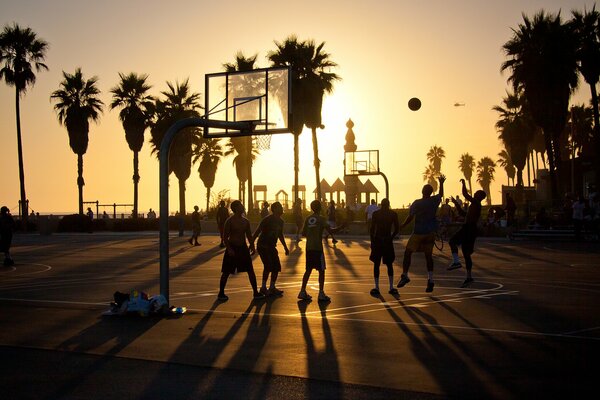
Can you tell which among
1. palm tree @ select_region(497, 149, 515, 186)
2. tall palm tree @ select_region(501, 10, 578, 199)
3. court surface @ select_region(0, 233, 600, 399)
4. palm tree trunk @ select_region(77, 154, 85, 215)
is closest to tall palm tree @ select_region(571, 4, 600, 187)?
tall palm tree @ select_region(501, 10, 578, 199)

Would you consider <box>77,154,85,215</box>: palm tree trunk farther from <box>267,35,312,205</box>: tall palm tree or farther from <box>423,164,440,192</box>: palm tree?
<box>423,164,440,192</box>: palm tree

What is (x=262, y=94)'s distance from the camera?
787 inches

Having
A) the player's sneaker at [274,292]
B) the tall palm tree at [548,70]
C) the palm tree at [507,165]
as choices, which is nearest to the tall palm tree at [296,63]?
the tall palm tree at [548,70]

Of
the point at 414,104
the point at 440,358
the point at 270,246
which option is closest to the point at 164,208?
the point at 270,246

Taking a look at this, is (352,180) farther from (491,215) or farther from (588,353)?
(588,353)

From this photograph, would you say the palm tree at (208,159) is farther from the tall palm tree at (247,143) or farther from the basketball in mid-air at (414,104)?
the basketball in mid-air at (414,104)

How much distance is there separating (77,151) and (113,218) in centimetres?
641

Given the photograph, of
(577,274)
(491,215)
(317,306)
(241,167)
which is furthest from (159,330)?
(241,167)

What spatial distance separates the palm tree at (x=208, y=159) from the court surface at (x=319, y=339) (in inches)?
2561

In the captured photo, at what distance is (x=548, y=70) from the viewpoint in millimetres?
48094

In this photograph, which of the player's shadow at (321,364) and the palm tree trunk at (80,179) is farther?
the palm tree trunk at (80,179)

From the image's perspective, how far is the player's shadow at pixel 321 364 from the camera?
7.80 m

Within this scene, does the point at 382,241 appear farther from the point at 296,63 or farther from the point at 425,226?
the point at 296,63

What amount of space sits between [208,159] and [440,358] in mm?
77506
